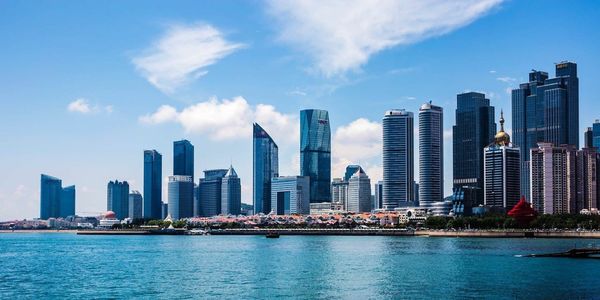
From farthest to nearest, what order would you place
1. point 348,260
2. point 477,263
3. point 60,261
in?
1. point 60,261
2. point 348,260
3. point 477,263

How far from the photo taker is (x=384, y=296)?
7094cm

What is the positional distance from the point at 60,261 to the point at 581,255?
76443 mm

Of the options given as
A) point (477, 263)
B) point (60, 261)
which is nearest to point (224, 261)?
point (60, 261)

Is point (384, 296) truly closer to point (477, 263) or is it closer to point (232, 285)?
point (232, 285)

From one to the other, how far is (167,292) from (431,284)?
2542cm

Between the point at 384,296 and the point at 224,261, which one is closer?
the point at 384,296

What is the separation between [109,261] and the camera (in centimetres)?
12444

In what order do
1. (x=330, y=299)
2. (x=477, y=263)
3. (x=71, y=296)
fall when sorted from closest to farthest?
1. (x=330, y=299)
2. (x=71, y=296)
3. (x=477, y=263)

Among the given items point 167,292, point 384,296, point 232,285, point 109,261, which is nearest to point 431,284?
point 384,296

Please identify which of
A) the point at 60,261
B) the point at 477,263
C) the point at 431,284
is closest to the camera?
the point at 431,284

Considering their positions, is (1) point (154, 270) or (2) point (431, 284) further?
(1) point (154, 270)

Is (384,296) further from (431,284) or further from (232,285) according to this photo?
(232,285)

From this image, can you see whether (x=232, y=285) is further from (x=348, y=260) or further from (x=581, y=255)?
(x=581, y=255)

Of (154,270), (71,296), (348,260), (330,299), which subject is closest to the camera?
(330,299)
